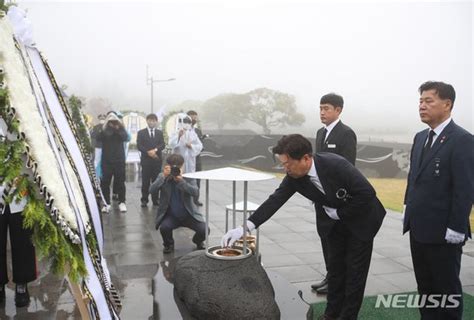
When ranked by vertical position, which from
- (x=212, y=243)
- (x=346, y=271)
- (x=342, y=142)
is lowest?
(x=212, y=243)

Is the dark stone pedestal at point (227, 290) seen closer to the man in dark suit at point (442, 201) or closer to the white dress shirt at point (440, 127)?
the man in dark suit at point (442, 201)

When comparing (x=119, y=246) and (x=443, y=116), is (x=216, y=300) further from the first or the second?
(x=119, y=246)

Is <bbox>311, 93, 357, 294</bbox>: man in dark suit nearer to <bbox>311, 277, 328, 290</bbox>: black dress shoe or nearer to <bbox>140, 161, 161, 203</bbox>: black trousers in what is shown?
<bbox>311, 277, 328, 290</bbox>: black dress shoe

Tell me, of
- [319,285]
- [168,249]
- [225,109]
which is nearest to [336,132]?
[319,285]

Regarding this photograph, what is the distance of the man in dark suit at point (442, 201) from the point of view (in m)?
2.66

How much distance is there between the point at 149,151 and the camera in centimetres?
799

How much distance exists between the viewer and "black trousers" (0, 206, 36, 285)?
3471mm

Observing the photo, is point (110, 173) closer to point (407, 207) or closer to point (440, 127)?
point (407, 207)

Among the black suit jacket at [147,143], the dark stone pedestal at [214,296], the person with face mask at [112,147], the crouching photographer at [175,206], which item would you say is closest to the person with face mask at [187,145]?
the black suit jacket at [147,143]

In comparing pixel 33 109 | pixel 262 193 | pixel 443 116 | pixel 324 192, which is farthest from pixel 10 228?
pixel 262 193

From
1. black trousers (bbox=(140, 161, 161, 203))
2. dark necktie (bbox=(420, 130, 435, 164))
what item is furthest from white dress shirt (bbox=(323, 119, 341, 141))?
black trousers (bbox=(140, 161, 161, 203))

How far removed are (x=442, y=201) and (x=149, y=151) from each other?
607 centimetres

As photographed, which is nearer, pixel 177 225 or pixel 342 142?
pixel 342 142

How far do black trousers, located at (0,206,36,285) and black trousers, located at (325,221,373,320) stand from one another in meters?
2.52
